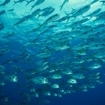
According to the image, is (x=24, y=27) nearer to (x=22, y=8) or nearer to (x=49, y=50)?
(x=22, y=8)

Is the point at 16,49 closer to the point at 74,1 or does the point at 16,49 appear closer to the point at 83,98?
the point at 74,1

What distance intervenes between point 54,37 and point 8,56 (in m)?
14.9

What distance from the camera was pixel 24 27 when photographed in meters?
21.8

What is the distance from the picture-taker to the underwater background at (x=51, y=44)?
42.8 feet

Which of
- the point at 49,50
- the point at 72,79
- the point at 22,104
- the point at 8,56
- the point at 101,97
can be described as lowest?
the point at 101,97

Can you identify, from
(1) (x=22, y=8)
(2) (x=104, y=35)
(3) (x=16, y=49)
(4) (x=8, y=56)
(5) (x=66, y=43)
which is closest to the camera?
(5) (x=66, y=43)

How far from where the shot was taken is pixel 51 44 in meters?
14.8

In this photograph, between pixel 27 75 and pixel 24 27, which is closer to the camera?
pixel 27 75

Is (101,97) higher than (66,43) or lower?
lower

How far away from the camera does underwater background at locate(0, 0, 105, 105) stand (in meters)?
13.0

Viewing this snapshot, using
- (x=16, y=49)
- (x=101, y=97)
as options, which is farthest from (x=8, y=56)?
(x=101, y=97)

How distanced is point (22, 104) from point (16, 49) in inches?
383

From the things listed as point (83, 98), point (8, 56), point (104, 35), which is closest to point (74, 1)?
point (104, 35)

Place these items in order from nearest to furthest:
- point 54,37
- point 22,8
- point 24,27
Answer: point 54,37
point 22,8
point 24,27
